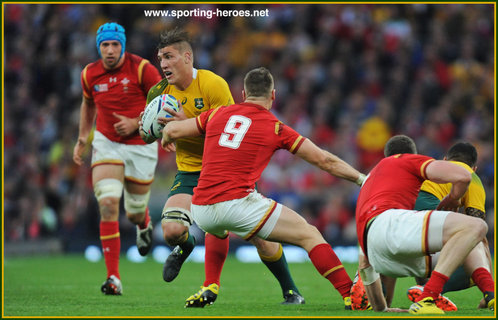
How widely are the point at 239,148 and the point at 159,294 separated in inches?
110

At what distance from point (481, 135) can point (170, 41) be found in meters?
10.2

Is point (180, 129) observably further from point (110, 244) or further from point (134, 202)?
point (134, 202)

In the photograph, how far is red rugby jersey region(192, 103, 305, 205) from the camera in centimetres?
660

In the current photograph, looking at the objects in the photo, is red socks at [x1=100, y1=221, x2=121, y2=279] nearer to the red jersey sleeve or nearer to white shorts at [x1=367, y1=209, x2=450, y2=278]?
the red jersey sleeve

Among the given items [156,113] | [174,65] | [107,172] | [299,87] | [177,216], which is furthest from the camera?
[299,87]

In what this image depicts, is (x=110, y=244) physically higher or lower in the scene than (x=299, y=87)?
lower

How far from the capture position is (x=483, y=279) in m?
6.89

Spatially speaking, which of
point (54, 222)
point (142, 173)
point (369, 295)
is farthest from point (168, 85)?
point (54, 222)

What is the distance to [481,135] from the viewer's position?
16516 mm

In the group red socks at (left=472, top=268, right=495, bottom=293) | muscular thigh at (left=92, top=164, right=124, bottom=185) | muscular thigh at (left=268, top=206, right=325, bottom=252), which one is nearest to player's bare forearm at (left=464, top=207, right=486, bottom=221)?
red socks at (left=472, top=268, right=495, bottom=293)

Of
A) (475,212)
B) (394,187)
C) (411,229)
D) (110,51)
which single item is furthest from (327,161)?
(110,51)

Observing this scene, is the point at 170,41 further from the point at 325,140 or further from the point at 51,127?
the point at 51,127

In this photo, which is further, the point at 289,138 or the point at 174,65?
the point at 174,65

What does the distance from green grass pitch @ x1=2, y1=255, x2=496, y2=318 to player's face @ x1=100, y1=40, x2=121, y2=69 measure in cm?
250
